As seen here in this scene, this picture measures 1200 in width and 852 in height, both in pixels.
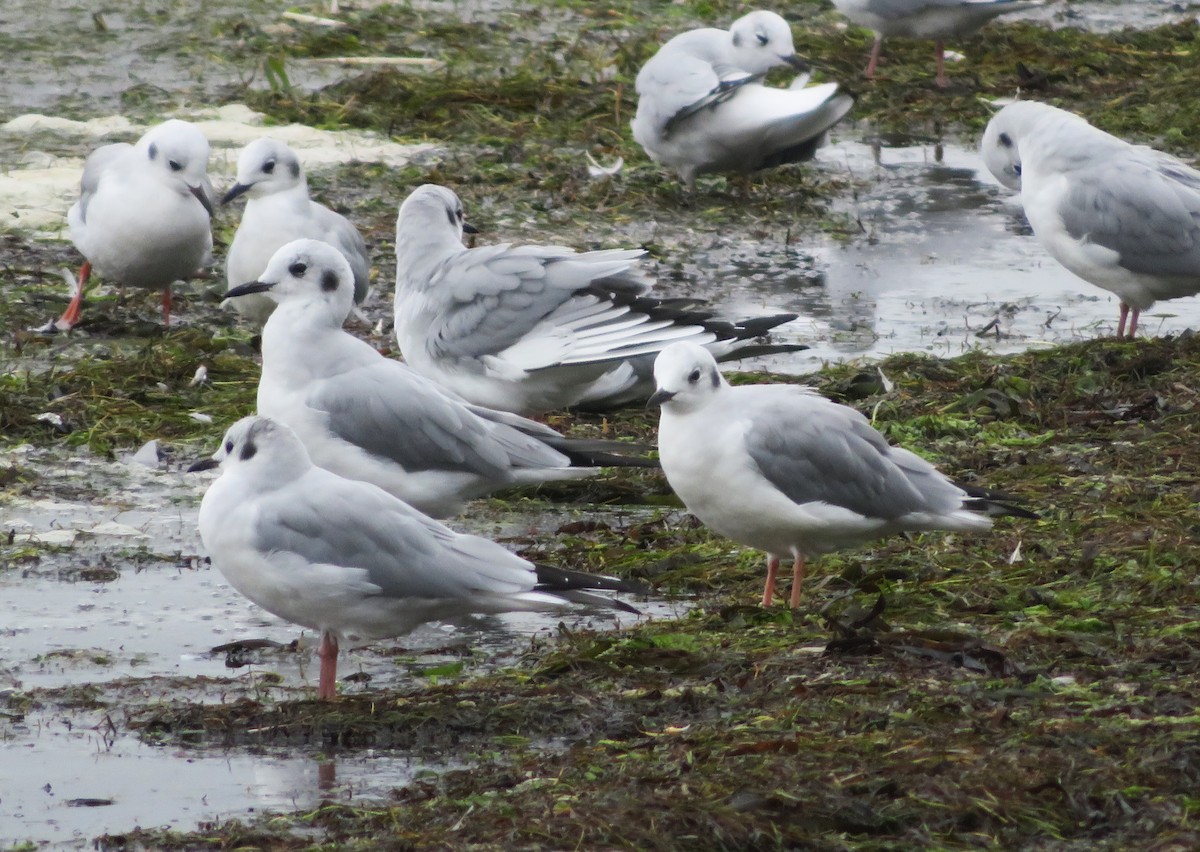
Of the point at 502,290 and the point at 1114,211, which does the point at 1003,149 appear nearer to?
the point at 1114,211

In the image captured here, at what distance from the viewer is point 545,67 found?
14.1 m

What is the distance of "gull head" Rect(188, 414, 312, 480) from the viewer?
531 centimetres


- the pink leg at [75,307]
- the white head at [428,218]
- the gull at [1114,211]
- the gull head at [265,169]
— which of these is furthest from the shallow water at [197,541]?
the gull head at [265,169]

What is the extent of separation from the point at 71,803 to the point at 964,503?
9.68 feet

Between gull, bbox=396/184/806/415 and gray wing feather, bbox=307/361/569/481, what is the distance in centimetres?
100

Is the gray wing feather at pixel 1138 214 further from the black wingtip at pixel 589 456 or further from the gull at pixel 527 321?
the black wingtip at pixel 589 456

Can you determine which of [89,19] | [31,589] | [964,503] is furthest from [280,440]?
[89,19]

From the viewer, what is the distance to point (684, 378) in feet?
19.0

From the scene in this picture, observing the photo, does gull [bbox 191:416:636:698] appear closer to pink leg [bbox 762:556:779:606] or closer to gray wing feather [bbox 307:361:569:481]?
pink leg [bbox 762:556:779:606]

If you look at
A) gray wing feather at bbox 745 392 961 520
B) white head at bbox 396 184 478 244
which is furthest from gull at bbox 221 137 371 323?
gray wing feather at bbox 745 392 961 520

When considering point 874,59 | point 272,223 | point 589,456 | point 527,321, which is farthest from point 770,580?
point 874,59

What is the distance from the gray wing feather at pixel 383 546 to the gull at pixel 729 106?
6251mm

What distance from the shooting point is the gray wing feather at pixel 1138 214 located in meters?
8.46

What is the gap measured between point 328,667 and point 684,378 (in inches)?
56.4
